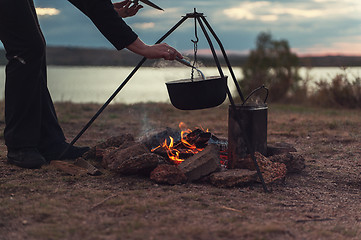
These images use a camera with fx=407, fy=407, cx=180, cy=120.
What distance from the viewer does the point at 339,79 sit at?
991 cm

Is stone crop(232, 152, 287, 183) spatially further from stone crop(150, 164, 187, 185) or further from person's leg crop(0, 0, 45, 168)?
person's leg crop(0, 0, 45, 168)

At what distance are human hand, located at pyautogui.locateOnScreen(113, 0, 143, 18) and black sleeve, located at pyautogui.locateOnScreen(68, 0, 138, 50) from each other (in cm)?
68

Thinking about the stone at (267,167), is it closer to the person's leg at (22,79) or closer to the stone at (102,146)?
the stone at (102,146)

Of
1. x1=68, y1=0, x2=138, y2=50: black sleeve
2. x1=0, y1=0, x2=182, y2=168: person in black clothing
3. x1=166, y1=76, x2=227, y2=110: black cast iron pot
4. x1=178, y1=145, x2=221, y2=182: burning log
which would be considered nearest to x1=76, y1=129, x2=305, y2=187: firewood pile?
x1=178, y1=145, x2=221, y2=182: burning log

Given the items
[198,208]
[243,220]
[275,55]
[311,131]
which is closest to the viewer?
[243,220]

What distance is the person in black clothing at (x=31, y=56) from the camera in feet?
11.5

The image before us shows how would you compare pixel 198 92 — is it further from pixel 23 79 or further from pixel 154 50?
pixel 23 79

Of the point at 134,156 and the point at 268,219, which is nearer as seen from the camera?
the point at 268,219

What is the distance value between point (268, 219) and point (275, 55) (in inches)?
389

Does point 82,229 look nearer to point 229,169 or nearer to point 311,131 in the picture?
point 229,169

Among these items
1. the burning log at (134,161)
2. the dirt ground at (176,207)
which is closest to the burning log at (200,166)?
the dirt ground at (176,207)

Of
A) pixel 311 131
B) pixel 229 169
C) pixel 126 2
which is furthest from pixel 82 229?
pixel 311 131

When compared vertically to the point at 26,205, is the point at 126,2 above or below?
above

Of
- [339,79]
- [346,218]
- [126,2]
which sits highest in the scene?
[126,2]
